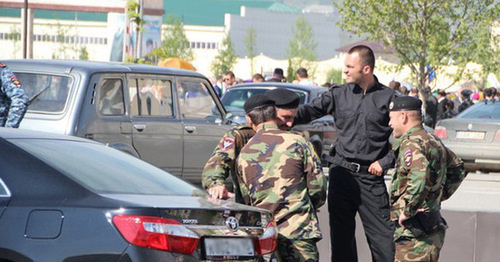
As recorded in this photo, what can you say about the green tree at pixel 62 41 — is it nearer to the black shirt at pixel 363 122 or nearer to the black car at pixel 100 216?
the black shirt at pixel 363 122

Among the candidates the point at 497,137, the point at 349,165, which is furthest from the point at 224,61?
the point at 349,165

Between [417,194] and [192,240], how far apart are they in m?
1.93

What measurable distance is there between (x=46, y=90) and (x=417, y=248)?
506 cm

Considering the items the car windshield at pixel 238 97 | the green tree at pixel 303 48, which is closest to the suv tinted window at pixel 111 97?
the car windshield at pixel 238 97

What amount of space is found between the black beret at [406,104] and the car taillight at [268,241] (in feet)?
4.43

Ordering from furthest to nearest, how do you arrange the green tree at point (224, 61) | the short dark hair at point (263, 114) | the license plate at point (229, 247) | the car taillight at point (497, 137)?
the green tree at point (224, 61)
the car taillight at point (497, 137)
the short dark hair at point (263, 114)
the license plate at point (229, 247)

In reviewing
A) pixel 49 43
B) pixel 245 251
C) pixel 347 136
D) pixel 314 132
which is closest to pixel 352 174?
pixel 347 136

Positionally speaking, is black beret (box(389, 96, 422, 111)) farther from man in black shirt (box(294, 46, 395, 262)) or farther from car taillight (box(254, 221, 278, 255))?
car taillight (box(254, 221, 278, 255))

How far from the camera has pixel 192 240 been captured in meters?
5.20

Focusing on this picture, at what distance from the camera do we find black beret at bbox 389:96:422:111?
6.75 meters

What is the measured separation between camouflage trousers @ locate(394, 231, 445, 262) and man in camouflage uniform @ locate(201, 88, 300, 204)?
108cm

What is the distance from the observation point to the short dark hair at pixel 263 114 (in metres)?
6.53

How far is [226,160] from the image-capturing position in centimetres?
664

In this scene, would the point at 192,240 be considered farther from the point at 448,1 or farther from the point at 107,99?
the point at 448,1
